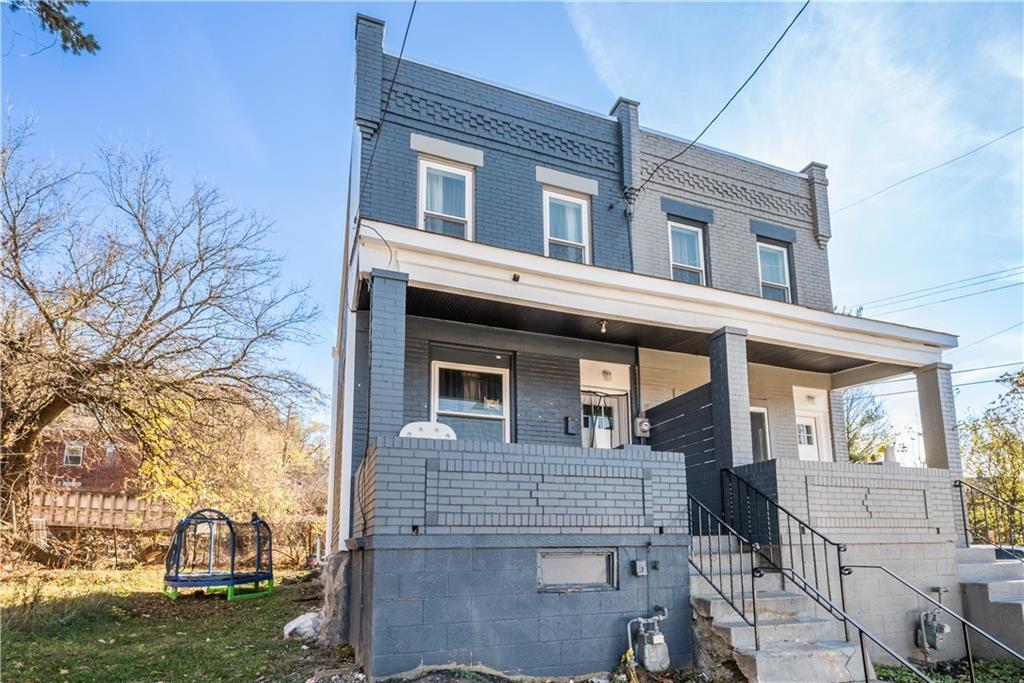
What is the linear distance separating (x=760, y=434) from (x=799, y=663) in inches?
229

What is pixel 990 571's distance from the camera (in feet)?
29.0

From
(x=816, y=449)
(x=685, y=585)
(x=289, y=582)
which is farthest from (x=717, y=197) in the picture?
(x=289, y=582)

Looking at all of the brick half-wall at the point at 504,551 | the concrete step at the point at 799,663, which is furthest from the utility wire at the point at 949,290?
the brick half-wall at the point at 504,551

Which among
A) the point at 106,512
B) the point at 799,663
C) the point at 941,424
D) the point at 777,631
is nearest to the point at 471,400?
the point at 777,631

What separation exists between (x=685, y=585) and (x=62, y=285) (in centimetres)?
1084

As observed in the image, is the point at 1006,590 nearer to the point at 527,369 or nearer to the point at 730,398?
the point at 730,398

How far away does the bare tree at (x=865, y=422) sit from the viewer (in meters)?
25.3

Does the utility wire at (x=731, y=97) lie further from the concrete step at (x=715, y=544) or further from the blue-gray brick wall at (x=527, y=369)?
the concrete step at (x=715, y=544)

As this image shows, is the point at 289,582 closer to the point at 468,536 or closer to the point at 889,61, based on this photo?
the point at 468,536

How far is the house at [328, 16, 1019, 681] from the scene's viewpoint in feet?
19.6

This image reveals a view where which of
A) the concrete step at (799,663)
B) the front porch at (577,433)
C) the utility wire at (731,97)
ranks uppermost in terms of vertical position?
the utility wire at (731,97)

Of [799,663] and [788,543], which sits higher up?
[788,543]

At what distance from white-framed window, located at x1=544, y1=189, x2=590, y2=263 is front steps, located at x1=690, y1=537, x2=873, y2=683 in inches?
192

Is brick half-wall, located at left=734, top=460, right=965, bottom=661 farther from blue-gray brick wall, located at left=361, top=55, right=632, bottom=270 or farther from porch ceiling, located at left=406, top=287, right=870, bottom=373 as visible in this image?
blue-gray brick wall, located at left=361, top=55, right=632, bottom=270
